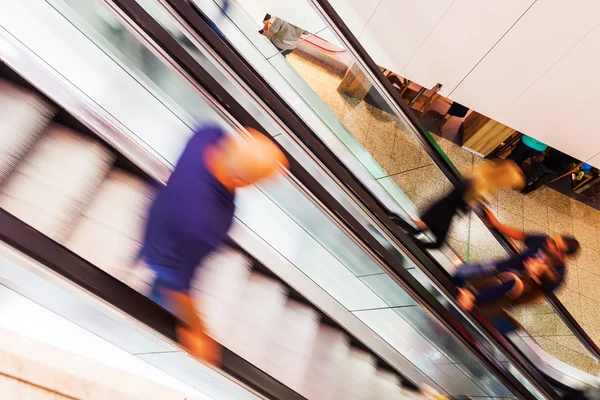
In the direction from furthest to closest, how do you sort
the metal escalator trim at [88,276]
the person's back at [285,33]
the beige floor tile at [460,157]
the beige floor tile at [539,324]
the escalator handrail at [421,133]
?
the beige floor tile at [460,157]
the beige floor tile at [539,324]
the person's back at [285,33]
the escalator handrail at [421,133]
the metal escalator trim at [88,276]

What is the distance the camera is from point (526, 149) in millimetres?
5641

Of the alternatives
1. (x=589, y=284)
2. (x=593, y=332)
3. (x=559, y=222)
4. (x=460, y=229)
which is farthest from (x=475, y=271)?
(x=559, y=222)

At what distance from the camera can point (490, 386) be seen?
123 inches

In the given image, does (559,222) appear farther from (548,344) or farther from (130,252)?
(130,252)

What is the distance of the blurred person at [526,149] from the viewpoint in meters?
5.52

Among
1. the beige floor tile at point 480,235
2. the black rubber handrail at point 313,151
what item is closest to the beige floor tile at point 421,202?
the beige floor tile at point 480,235

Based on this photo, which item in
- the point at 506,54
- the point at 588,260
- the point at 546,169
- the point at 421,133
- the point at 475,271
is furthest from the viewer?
the point at 546,169

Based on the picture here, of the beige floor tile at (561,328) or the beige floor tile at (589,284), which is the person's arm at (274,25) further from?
the beige floor tile at (589,284)

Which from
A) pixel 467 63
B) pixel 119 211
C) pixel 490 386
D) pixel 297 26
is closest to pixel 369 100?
pixel 297 26

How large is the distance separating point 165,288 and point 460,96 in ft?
12.9

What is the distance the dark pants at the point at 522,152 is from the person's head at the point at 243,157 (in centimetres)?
471

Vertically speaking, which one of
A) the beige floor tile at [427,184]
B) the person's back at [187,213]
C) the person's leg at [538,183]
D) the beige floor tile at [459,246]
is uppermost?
the person's leg at [538,183]

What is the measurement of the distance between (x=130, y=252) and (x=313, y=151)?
1169 mm

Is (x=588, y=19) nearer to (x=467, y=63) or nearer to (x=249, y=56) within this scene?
(x=467, y=63)
